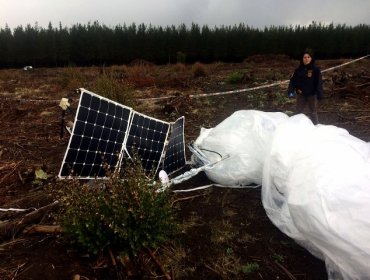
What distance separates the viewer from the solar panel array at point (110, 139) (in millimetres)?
4613

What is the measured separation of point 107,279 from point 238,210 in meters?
1.95

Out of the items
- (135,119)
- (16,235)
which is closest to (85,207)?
(16,235)

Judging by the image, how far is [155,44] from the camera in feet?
104

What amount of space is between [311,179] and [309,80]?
482 centimetres

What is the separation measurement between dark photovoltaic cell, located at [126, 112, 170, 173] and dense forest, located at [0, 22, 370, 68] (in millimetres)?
26388

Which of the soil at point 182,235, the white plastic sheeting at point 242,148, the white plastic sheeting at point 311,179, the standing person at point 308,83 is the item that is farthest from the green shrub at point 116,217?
the standing person at point 308,83

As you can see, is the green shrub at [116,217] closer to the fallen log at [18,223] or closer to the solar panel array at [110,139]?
the solar panel array at [110,139]

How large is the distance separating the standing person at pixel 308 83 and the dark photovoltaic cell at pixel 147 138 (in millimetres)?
3581

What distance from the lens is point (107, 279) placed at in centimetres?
356

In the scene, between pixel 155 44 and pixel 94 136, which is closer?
pixel 94 136

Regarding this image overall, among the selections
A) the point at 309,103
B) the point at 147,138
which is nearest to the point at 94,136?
the point at 147,138

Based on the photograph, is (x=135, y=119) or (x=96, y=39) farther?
(x=96, y=39)

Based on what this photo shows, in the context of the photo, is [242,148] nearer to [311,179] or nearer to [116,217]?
[311,179]

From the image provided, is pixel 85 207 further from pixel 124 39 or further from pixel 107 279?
pixel 124 39
